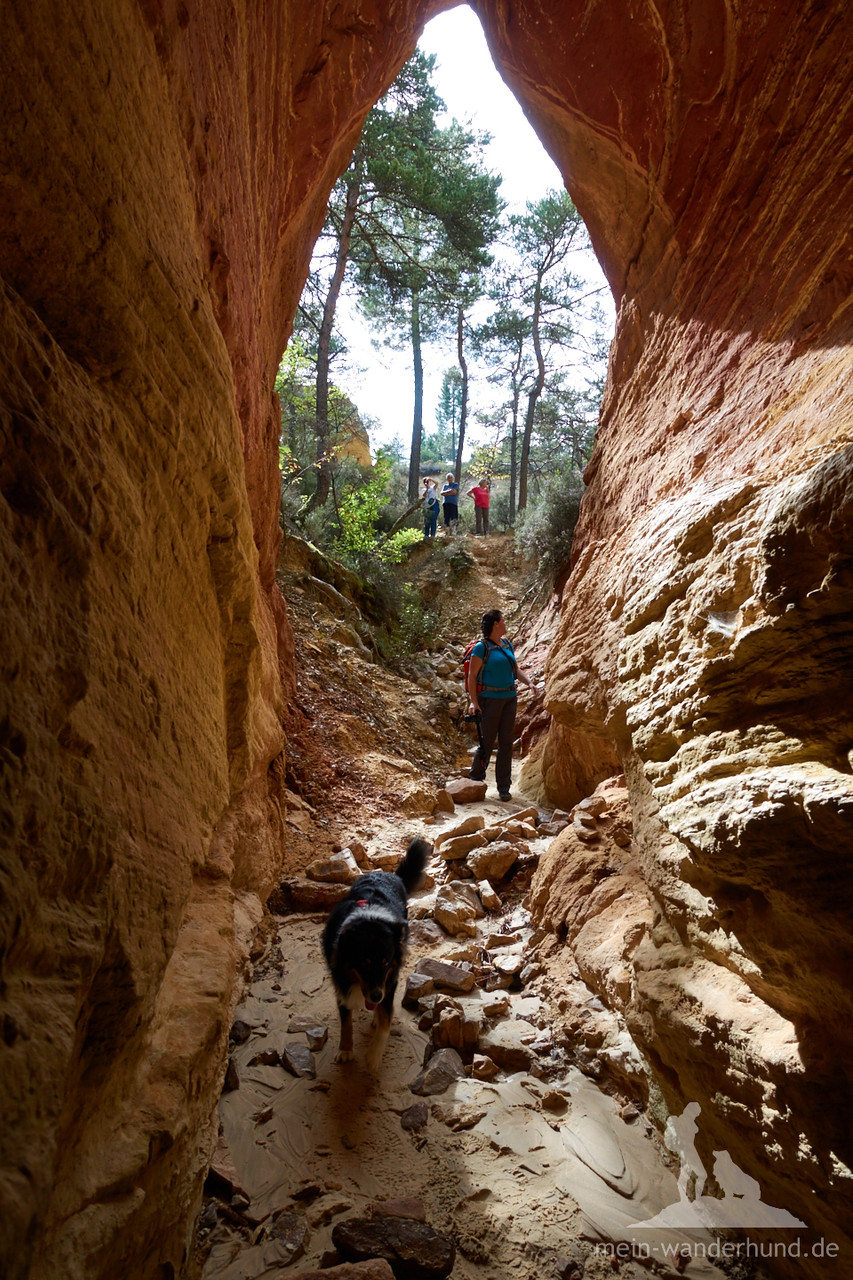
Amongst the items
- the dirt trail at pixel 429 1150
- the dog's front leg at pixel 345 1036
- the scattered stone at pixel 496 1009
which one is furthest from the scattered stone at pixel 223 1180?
the scattered stone at pixel 496 1009

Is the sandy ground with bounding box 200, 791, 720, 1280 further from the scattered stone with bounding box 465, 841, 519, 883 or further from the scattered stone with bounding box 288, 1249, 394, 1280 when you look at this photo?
the scattered stone with bounding box 465, 841, 519, 883

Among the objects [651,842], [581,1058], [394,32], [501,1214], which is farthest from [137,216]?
[394,32]

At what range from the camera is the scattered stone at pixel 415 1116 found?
2.71 m

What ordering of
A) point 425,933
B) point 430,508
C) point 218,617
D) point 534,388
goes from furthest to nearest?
point 534,388, point 430,508, point 425,933, point 218,617

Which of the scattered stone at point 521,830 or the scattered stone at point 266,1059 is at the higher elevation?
the scattered stone at point 521,830

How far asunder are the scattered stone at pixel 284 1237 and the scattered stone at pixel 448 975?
5.35 ft

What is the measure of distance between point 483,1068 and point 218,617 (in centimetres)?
242

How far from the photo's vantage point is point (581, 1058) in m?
3.12

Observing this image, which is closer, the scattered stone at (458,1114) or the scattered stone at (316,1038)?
the scattered stone at (458,1114)

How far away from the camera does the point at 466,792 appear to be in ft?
22.6

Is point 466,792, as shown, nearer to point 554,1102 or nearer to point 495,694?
point 495,694

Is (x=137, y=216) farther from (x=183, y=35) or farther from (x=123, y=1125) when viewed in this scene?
(x=123, y=1125)

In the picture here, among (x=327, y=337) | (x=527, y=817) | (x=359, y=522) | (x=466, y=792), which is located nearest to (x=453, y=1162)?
(x=527, y=817)

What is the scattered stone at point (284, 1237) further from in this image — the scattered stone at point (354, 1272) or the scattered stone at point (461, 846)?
the scattered stone at point (461, 846)
